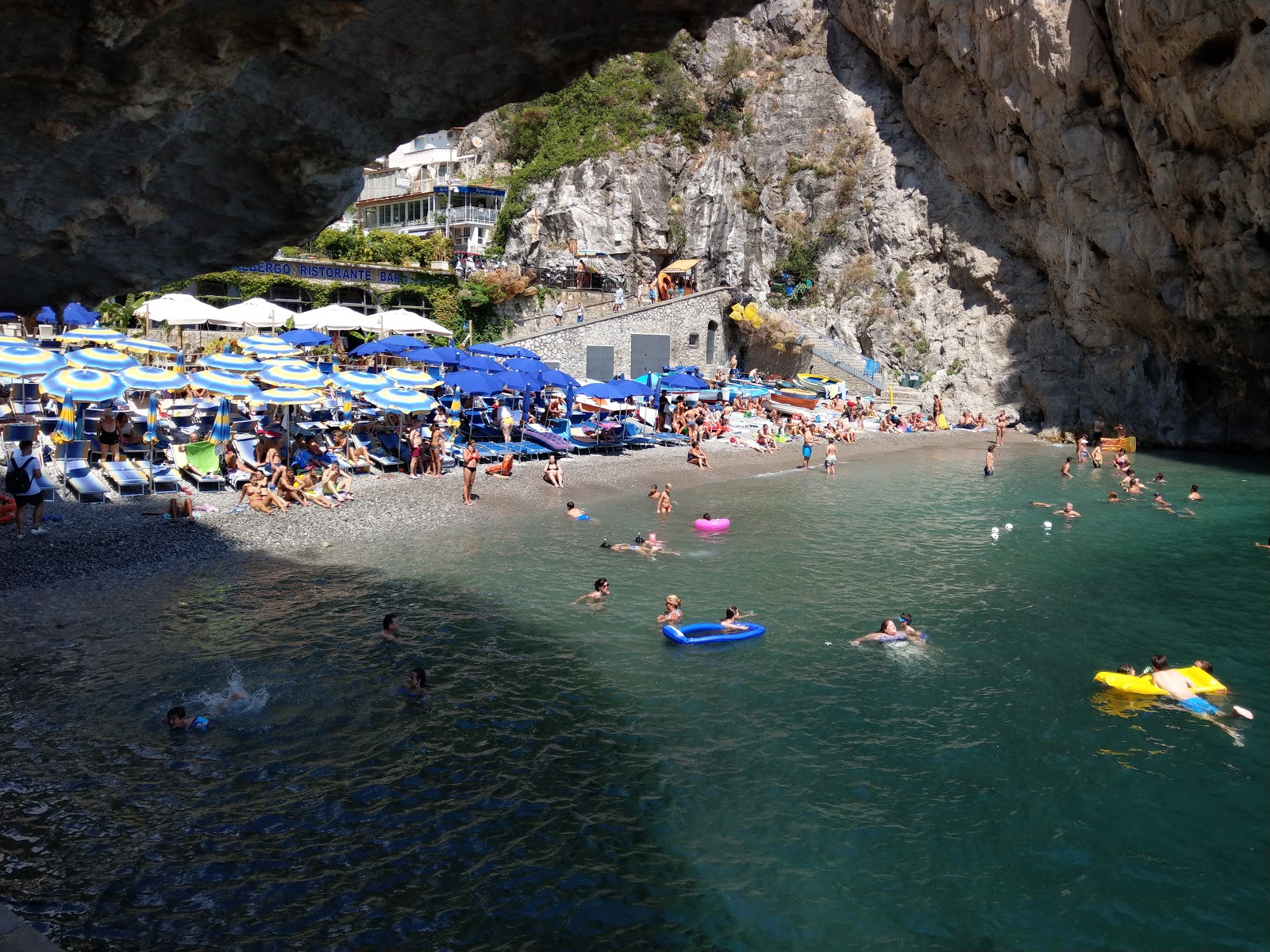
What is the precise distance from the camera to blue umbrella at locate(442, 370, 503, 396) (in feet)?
86.1

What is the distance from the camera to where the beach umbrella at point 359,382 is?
24266 mm

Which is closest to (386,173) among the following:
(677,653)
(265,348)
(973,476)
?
(265,348)

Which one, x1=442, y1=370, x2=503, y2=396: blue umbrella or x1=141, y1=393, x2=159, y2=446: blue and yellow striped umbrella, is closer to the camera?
x1=141, y1=393, x2=159, y2=446: blue and yellow striped umbrella

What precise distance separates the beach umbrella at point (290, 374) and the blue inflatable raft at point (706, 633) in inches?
499

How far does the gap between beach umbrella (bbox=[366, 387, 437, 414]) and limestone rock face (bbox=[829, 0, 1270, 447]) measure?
22.5 m

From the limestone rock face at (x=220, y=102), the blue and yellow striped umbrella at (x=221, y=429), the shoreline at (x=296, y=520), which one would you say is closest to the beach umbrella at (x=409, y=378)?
the shoreline at (x=296, y=520)

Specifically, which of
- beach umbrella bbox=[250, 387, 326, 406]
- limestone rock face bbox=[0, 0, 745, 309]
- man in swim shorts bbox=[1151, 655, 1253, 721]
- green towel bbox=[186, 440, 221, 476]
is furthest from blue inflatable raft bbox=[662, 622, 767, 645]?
green towel bbox=[186, 440, 221, 476]

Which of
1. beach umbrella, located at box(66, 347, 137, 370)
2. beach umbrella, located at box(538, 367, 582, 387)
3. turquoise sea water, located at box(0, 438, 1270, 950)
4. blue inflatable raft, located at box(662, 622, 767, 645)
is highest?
beach umbrella, located at box(66, 347, 137, 370)

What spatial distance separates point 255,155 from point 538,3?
8.96ft

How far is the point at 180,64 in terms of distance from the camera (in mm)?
6129

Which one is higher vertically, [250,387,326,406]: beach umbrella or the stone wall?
the stone wall

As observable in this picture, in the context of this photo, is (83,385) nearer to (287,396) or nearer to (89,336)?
(287,396)

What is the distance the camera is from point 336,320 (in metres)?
31.4

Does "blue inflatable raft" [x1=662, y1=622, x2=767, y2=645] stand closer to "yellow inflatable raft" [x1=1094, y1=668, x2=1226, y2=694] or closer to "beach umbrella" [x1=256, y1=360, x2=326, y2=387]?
"yellow inflatable raft" [x1=1094, y1=668, x2=1226, y2=694]
